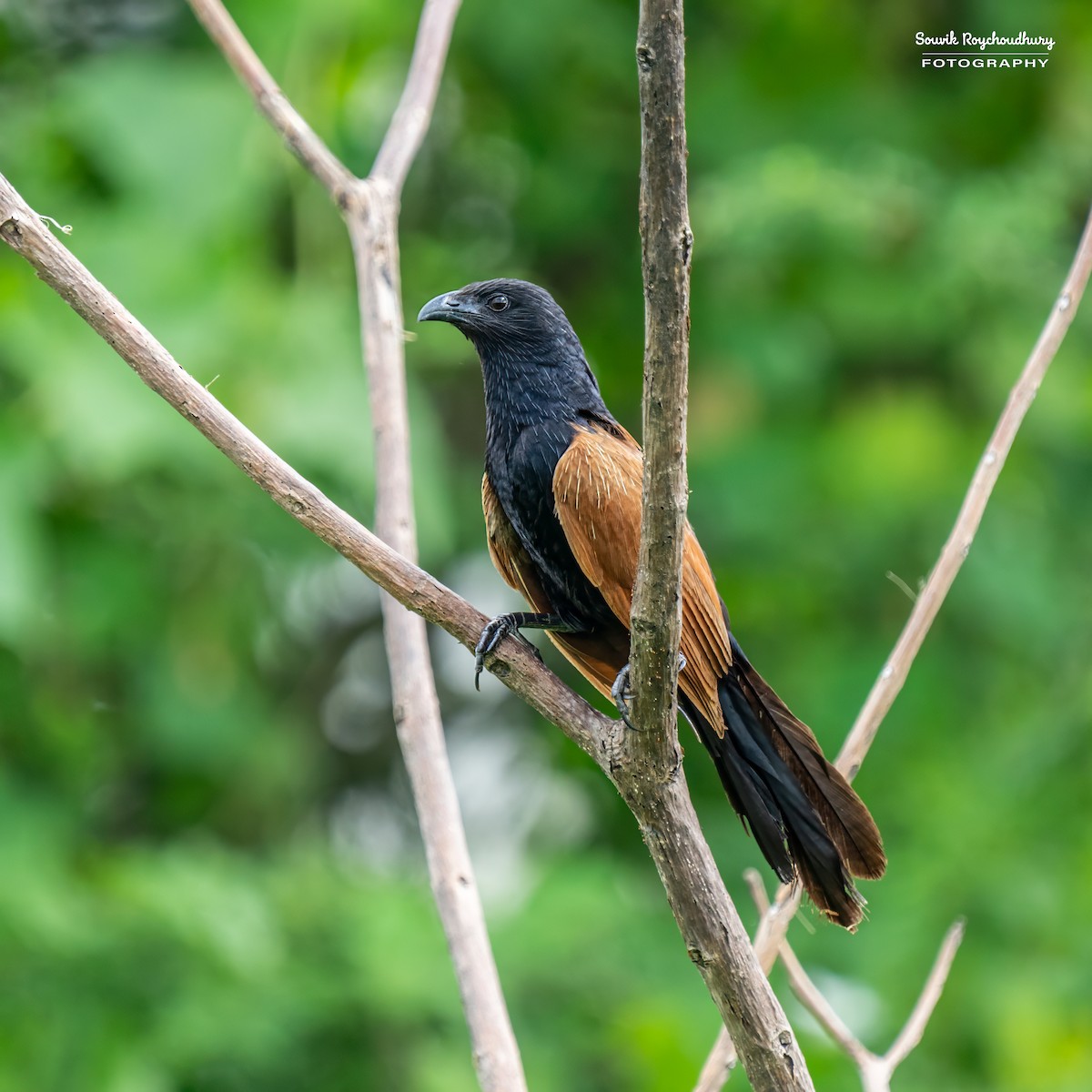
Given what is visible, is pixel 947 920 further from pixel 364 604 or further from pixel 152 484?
pixel 152 484

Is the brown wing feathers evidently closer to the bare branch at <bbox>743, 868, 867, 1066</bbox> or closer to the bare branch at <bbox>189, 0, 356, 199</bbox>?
the bare branch at <bbox>743, 868, 867, 1066</bbox>

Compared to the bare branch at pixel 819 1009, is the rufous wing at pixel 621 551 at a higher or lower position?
higher

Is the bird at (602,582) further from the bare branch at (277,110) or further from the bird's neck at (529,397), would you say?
the bare branch at (277,110)

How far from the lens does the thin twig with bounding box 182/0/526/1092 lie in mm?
1987

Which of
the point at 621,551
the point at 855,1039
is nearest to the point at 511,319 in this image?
the point at 621,551

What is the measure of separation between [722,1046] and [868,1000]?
2.12 m

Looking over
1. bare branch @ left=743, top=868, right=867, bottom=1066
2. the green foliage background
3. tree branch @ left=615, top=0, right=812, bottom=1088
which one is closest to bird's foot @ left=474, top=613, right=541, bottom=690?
tree branch @ left=615, top=0, right=812, bottom=1088

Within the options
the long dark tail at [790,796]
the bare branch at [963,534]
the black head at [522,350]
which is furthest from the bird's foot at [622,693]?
the black head at [522,350]

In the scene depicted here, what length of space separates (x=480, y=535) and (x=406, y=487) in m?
2.53

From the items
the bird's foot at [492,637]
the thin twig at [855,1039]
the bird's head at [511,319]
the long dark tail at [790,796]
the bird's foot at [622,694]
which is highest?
the bird's head at [511,319]

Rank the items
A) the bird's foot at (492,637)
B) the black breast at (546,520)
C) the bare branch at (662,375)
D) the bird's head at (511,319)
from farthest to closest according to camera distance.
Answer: the bird's head at (511,319)
the black breast at (546,520)
the bird's foot at (492,637)
the bare branch at (662,375)

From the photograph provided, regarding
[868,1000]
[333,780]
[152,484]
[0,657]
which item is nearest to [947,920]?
[868,1000]

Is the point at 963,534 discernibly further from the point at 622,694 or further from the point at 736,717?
the point at 622,694

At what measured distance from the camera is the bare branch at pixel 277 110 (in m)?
2.45
